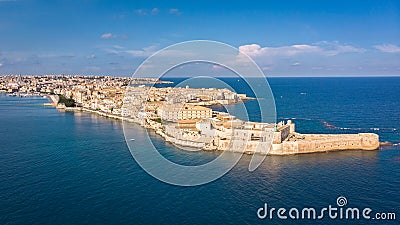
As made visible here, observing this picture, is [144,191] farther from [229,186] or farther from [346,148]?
[346,148]

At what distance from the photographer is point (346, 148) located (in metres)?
11.4

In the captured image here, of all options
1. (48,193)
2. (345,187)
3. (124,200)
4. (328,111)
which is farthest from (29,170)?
(328,111)

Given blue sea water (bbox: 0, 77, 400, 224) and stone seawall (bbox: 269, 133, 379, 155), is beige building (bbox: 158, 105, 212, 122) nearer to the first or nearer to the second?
blue sea water (bbox: 0, 77, 400, 224)

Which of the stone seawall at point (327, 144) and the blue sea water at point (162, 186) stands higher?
the stone seawall at point (327, 144)

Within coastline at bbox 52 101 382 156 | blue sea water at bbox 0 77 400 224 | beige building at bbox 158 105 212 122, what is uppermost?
beige building at bbox 158 105 212 122

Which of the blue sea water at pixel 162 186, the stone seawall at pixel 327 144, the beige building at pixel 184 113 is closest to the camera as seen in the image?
the blue sea water at pixel 162 186

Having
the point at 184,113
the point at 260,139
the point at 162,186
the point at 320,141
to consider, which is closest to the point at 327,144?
the point at 320,141

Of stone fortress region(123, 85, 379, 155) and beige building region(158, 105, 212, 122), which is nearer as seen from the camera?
stone fortress region(123, 85, 379, 155)

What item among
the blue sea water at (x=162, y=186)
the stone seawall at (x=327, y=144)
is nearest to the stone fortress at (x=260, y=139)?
the stone seawall at (x=327, y=144)

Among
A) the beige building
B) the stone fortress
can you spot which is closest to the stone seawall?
the stone fortress

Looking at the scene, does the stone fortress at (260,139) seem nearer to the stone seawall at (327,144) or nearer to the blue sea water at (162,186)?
the stone seawall at (327,144)

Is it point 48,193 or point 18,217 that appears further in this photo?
point 48,193

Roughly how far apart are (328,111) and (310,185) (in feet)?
48.1

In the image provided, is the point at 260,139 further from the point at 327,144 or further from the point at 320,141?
the point at 327,144
